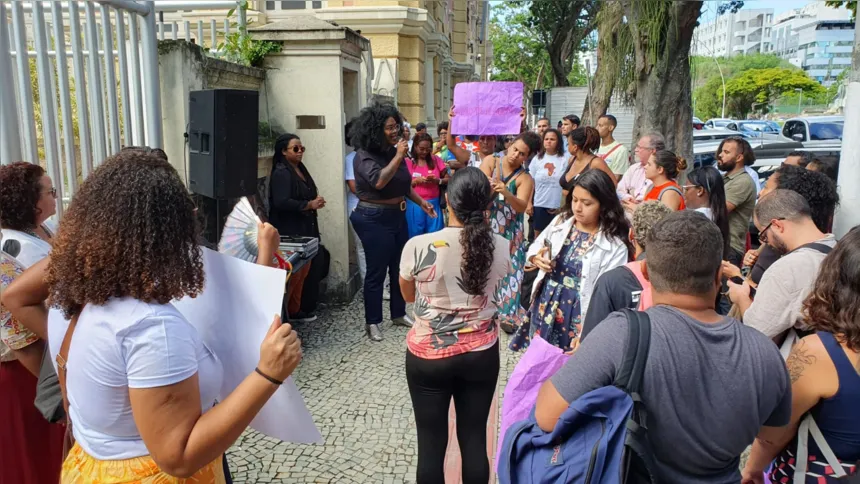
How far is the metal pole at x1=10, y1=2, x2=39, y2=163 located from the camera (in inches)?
135

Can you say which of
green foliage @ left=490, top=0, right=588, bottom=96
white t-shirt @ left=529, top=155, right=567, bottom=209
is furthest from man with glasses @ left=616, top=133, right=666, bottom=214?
green foliage @ left=490, top=0, right=588, bottom=96

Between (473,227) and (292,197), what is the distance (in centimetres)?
308

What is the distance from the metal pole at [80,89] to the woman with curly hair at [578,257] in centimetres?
277

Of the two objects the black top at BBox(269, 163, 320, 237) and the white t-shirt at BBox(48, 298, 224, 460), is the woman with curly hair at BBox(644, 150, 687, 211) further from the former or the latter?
the white t-shirt at BBox(48, 298, 224, 460)

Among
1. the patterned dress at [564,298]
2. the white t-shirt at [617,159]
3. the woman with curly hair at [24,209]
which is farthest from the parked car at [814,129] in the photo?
the woman with curly hair at [24,209]

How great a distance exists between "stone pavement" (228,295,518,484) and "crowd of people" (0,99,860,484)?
A: 921 millimetres

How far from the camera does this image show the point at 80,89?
12.7 ft

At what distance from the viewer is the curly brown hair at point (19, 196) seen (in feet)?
9.27

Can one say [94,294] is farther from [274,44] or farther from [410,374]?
[274,44]

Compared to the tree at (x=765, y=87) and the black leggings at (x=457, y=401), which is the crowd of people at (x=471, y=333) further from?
the tree at (x=765, y=87)

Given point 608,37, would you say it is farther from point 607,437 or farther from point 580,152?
point 607,437

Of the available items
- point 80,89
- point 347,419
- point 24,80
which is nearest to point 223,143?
point 80,89

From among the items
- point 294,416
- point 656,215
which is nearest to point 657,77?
point 656,215

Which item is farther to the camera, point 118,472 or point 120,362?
point 118,472
